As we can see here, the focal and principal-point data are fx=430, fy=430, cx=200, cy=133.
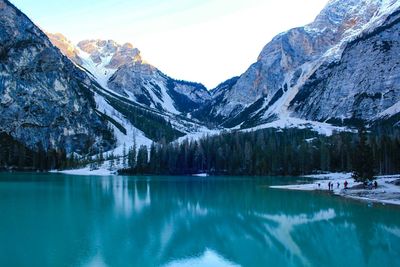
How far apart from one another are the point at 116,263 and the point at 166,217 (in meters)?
21.5

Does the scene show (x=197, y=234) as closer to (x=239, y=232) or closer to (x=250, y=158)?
(x=239, y=232)

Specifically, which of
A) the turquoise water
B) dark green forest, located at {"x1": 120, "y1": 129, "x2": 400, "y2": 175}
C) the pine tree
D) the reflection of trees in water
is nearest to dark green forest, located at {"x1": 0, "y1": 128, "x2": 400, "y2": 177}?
dark green forest, located at {"x1": 120, "y1": 129, "x2": 400, "y2": 175}

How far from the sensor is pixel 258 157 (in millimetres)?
176250

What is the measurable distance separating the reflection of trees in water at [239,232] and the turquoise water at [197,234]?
74 mm

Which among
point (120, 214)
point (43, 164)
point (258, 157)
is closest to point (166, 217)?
A: point (120, 214)

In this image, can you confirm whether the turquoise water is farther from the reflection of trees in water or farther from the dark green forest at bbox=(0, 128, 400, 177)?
the dark green forest at bbox=(0, 128, 400, 177)

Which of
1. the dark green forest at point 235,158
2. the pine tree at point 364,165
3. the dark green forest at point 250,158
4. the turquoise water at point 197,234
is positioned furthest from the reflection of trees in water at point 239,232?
the dark green forest at point 235,158

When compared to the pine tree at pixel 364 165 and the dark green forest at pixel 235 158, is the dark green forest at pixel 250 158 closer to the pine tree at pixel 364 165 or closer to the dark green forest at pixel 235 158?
the dark green forest at pixel 235 158

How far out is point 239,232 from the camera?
128ft

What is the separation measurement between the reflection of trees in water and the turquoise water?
74 millimetres

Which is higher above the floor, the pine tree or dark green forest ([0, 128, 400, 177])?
dark green forest ([0, 128, 400, 177])

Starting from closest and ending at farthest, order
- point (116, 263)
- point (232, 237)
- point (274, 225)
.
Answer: point (116, 263) < point (232, 237) < point (274, 225)

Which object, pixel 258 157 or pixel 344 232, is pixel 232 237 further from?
pixel 258 157

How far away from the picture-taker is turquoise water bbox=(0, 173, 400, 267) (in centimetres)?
2852
